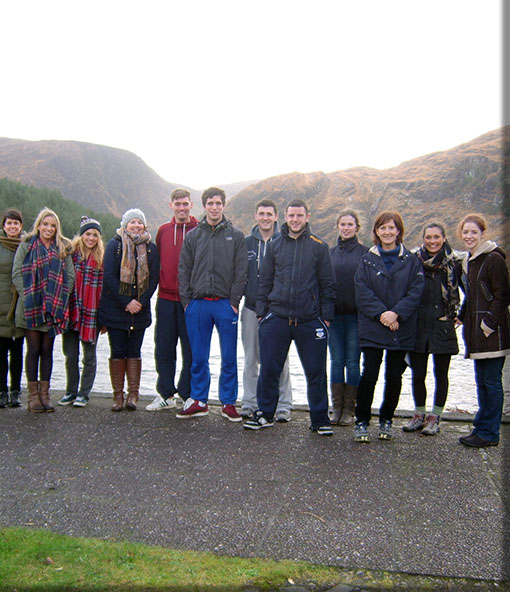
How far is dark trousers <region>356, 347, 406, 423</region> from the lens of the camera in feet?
15.5

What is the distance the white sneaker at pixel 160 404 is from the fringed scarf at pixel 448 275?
9.75 feet

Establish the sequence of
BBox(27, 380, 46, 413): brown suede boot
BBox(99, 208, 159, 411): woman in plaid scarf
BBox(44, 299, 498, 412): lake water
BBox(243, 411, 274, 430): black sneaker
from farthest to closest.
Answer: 1. BBox(44, 299, 498, 412): lake water
2. BBox(99, 208, 159, 411): woman in plaid scarf
3. BBox(27, 380, 46, 413): brown suede boot
4. BBox(243, 411, 274, 430): black sneaker

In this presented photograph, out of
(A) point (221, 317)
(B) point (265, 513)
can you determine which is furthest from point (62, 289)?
(B) point (265, 513)

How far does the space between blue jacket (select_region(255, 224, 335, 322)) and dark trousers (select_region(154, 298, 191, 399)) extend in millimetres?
1075

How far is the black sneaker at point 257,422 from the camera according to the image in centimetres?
498

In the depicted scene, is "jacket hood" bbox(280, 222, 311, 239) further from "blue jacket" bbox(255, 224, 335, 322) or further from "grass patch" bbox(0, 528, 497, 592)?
"grass patch" bbox(0, 528, 497, 592)

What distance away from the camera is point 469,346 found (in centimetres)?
469

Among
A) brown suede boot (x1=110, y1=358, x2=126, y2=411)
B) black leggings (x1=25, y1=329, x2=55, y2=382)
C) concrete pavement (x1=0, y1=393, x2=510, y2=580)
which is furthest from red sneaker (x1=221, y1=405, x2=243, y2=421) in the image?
black leggings (x1=25, y1=329, x2=55, y2=382)

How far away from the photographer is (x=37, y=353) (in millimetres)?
5660

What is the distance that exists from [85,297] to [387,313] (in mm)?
3209

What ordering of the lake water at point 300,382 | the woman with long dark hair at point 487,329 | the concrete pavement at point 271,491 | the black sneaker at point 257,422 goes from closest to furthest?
the concrete pavement at point 271,491 < the woman with long dark hair at point 487,329 < the black sneaker at point 257,422 < the lake water at point 300,382

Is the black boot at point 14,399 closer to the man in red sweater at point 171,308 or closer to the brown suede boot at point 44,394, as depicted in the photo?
the brown suede boot at point 44,394

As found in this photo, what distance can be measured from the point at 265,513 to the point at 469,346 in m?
2.42

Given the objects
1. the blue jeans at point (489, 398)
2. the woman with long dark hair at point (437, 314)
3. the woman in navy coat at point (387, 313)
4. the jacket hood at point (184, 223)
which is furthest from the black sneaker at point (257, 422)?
the jacket hood at point (184, 223)
